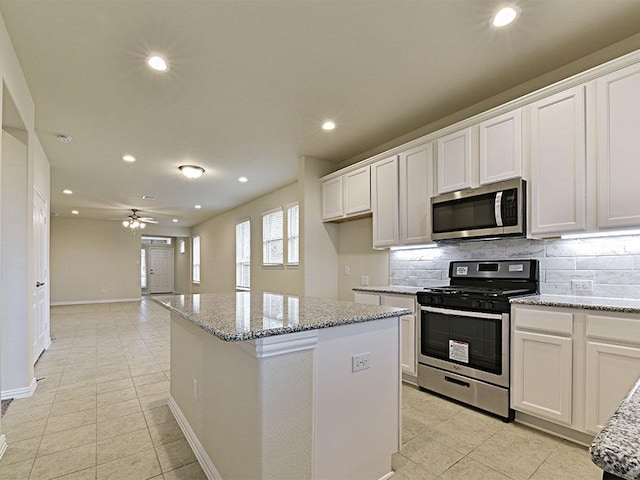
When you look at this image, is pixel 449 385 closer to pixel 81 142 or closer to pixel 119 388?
pixel 119 388

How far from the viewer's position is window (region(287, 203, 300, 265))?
237 inches

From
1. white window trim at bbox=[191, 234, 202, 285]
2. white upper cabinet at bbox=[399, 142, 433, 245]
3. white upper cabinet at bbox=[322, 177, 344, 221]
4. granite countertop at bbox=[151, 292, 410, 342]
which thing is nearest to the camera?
granite countertop at bbox=[151, 292, 410, 342]

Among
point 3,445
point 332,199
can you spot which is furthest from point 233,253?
point 3,445

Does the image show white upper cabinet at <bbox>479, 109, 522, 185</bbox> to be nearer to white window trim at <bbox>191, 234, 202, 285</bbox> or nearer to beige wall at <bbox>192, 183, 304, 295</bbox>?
beige wall at <bbox>192, 183, 304, 295</bbox>

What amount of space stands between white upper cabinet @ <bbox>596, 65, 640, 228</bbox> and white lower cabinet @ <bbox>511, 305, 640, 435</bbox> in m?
0.64

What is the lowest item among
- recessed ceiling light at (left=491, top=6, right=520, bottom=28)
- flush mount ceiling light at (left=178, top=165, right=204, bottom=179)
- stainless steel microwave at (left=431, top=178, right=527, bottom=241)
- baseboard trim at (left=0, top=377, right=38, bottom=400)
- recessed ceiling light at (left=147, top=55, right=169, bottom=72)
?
baseboard trim at (left=0, top=377, right=38, bottom=400)

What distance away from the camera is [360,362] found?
1.74m

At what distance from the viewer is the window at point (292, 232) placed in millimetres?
6016

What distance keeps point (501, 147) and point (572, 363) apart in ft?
5.38

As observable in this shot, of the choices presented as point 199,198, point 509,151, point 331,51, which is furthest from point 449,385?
point 199,198

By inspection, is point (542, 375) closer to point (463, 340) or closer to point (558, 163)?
point (463, 340)

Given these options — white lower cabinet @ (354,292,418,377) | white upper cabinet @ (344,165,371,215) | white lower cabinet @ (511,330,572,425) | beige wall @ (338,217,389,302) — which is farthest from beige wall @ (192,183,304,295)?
white lower cabinet @ (511,330,572,425)

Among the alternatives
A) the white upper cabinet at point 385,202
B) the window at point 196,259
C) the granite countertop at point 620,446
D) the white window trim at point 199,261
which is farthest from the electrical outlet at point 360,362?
the window at point 196,259

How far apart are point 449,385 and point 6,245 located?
4036 millimetres
